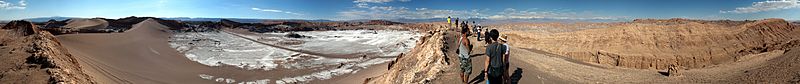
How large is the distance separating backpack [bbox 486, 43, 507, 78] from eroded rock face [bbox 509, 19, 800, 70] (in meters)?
11.6

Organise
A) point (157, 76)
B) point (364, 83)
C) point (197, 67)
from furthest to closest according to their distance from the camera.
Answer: point (197, 67) < point (157, 76) < point (364, 83)

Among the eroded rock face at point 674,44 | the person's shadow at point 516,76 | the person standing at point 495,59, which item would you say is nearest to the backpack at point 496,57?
the person standing at point 495,59

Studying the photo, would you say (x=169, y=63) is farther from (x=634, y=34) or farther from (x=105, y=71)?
(x=634, y=34)

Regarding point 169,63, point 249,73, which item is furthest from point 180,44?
point 249,73

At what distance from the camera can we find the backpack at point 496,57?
5.16 m

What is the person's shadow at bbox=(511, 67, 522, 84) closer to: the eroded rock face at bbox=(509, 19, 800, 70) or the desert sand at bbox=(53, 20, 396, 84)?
the desert sand at bbox=(53, 20, 396, 84)

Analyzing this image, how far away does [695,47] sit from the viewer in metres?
16.9

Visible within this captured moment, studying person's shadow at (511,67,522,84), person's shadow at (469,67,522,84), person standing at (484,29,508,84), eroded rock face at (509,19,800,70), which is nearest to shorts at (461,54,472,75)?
person's shadow at (469,67,522,84)

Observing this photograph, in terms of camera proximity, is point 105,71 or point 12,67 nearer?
point 12,67

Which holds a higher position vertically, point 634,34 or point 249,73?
point 634,34

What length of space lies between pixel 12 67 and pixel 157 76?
707 centimetres

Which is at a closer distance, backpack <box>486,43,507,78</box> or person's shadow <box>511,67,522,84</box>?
backpack <box>486,43,507,78</box>

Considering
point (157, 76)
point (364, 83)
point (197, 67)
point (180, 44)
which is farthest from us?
point (180, 44)

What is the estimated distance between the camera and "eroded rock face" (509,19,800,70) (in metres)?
15.8
